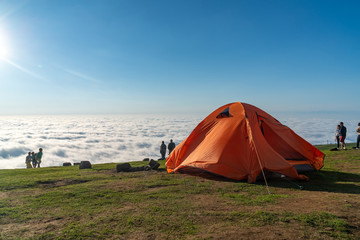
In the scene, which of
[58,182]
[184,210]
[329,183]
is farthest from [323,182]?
[58,182]

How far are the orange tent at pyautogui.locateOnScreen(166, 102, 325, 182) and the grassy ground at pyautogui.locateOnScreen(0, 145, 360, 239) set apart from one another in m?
0.74

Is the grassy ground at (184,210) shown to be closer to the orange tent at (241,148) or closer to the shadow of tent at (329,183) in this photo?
the shadow of tent at (329,183)

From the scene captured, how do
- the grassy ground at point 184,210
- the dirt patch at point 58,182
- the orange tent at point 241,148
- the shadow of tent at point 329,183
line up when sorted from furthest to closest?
the dirt patch at point 58,182 < the orange tent at point 241,148 < the shadow of tent at point 329,183 < the grassy ground at point 184,210

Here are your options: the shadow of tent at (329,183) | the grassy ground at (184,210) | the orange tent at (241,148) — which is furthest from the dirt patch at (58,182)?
the shadow of tent at (329,183)

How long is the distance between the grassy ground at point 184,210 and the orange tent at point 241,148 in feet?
2.43

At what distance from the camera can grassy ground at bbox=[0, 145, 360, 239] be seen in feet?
15.5

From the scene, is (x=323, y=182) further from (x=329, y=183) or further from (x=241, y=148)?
(x=241, y=148)

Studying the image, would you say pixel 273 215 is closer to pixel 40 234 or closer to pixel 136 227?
pixel 136 227

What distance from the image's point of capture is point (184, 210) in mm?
6145

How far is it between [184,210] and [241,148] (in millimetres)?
5343

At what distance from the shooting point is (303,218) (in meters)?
5.24

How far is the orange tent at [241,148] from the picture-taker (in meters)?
9.83

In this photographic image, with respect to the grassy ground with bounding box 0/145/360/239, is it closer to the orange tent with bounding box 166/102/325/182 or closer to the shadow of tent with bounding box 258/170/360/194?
the shadow of tent with bounding box 258/170/360/194

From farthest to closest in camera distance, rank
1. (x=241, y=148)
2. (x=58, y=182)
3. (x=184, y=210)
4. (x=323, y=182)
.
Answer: (x=58, y=182)
(x=241, y=148)
(x=323, y=182)
(x=184, y=210)
